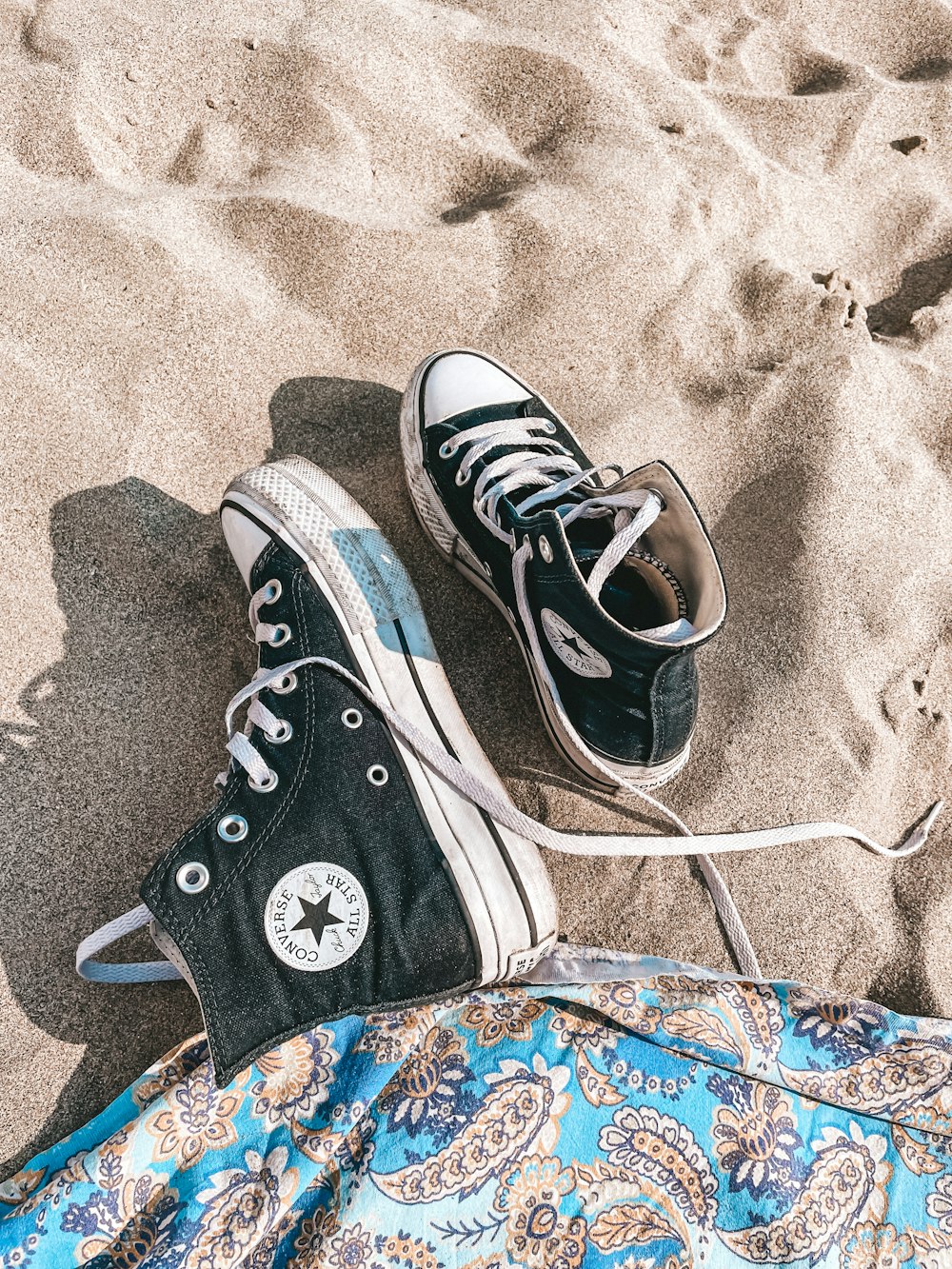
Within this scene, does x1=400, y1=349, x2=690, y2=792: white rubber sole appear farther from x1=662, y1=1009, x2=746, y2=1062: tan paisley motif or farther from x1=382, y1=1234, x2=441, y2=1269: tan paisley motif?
x1=382, y1=1234, x2=441, y2=1269: tan paisley motif

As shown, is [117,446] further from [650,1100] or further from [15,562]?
[650,1100]

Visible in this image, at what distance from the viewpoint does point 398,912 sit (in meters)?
1.28

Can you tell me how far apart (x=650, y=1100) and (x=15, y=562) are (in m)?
1.34

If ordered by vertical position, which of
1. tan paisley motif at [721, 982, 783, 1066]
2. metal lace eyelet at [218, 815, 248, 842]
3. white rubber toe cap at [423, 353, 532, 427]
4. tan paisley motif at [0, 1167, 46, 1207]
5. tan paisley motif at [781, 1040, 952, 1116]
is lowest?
tan paisley motif at [0, 1167, 46, 1207]

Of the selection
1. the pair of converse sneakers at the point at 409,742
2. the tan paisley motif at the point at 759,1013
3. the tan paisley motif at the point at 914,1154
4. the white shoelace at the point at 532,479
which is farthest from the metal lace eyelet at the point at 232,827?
the tan paisley motif at the point at 914,1154

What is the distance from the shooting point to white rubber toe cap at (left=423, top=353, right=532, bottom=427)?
1.60m

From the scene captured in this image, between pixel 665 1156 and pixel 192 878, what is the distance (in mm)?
759

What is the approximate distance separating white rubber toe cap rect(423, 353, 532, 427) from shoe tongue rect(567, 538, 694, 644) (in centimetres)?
37

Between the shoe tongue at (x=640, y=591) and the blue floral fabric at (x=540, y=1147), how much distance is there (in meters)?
0.55

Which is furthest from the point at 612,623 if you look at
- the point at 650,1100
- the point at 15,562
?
the point at 15,562

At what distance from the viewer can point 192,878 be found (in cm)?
126

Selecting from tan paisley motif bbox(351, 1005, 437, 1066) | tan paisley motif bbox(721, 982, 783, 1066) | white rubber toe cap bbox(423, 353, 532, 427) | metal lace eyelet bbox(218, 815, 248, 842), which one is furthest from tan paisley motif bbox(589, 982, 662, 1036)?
white rubber toe cap bbox(423, 353, 532, 427)

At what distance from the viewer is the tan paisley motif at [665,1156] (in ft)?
3.64

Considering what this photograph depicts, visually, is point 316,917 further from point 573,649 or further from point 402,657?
point 573,649
